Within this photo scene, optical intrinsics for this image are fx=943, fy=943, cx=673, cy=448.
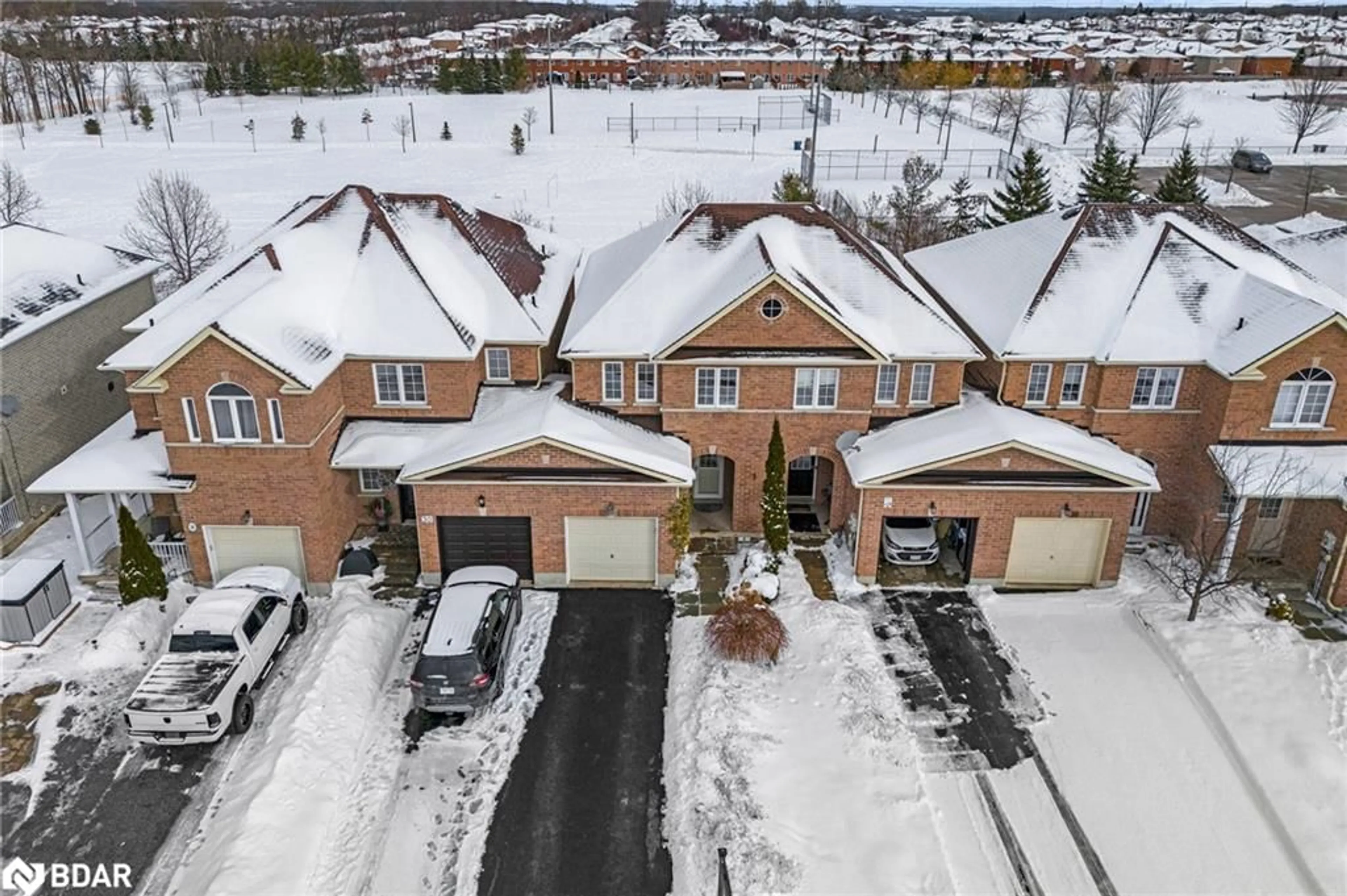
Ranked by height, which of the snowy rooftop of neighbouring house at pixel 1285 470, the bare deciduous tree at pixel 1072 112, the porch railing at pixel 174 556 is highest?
the bare deciduous tree at pixel 1072 112

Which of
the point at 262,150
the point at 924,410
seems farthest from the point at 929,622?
the point at 262,150

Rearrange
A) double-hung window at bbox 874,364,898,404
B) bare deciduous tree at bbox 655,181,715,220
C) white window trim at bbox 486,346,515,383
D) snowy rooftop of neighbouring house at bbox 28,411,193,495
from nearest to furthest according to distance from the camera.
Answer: snowy rooftop of neighbouring house at bbox 28,411,193,495 → double-hung window at bbox 874,364,898,404 → white window trim at bbox 486,346,515,383 → bare deciduous tree at bbox 655,181,715,220

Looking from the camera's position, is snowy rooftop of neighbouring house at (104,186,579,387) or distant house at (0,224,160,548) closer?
snowy rooftop of neighbouring house at (104,186,579,387)

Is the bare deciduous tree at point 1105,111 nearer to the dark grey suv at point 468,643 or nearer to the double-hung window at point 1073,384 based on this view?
the double-hung window at point 1073,384

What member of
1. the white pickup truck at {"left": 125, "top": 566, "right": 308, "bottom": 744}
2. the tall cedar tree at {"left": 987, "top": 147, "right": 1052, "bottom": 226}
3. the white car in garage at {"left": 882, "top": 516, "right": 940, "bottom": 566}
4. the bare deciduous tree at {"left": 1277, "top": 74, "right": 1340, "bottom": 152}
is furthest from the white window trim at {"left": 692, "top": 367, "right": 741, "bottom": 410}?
the bare deciduous tree at {"left": 1277, "top": 74, "right": 1340, "bottom": 152}

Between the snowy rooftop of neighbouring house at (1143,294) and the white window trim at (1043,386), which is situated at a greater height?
the snowy rooftop of neighbouring house at (1143,294)

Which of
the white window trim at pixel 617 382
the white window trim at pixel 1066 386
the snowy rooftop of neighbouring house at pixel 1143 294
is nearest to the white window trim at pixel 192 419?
the white window trim at pixel 617 382

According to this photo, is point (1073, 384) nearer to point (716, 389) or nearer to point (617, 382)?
point (716, 389)

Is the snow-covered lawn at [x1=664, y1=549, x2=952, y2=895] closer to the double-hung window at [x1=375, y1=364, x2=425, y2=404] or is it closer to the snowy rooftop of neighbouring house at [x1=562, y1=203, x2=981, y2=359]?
the snowy rooftop of neighbouring house at [x1=562, y1=203, x2=981, y2=359]
